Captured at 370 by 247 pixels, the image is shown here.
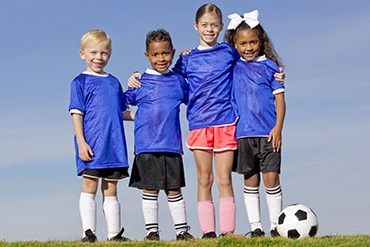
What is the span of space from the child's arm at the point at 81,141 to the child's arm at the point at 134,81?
99cm

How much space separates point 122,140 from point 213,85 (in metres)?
1.63

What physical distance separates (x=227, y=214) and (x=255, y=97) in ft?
6.03

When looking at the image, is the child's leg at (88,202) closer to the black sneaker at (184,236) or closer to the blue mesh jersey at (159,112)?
the blue mesh jersey at (159,112)

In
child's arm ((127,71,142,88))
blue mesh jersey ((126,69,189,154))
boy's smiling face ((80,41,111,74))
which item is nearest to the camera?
blue mesh jersey ((126,69,189,154))

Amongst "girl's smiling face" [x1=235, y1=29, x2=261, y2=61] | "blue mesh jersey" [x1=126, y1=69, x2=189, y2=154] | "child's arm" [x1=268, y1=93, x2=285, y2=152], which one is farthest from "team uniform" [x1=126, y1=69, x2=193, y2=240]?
"child's arm" [x1=268, y1=93, x2=285, y2=152]

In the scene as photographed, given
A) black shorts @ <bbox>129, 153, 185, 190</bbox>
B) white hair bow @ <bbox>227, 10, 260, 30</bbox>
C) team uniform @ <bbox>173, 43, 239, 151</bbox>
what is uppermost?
white hair bow @ <bbox>227, 10, 260, 30</bbox>

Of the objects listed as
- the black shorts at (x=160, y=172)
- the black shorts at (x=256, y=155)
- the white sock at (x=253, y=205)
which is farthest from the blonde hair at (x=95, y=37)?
the white sock at (x=253, y=205)

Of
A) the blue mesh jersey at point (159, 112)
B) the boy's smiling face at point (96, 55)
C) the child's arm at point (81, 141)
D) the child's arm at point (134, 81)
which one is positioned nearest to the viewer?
the child's arm at point (81, 141)

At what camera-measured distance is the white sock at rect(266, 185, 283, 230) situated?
44.6 ft

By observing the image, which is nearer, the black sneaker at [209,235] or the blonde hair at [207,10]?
the black sneaker at [209,235]

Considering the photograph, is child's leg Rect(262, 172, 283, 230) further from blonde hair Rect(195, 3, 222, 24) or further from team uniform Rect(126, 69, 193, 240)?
blonde hair Rect(195, 3, 222, 24)

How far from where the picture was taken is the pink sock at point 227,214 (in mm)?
13469

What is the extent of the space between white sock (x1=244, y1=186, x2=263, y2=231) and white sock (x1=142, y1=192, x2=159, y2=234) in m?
1.40

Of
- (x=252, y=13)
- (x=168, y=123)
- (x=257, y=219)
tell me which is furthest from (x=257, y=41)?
(x=257, y=219)
